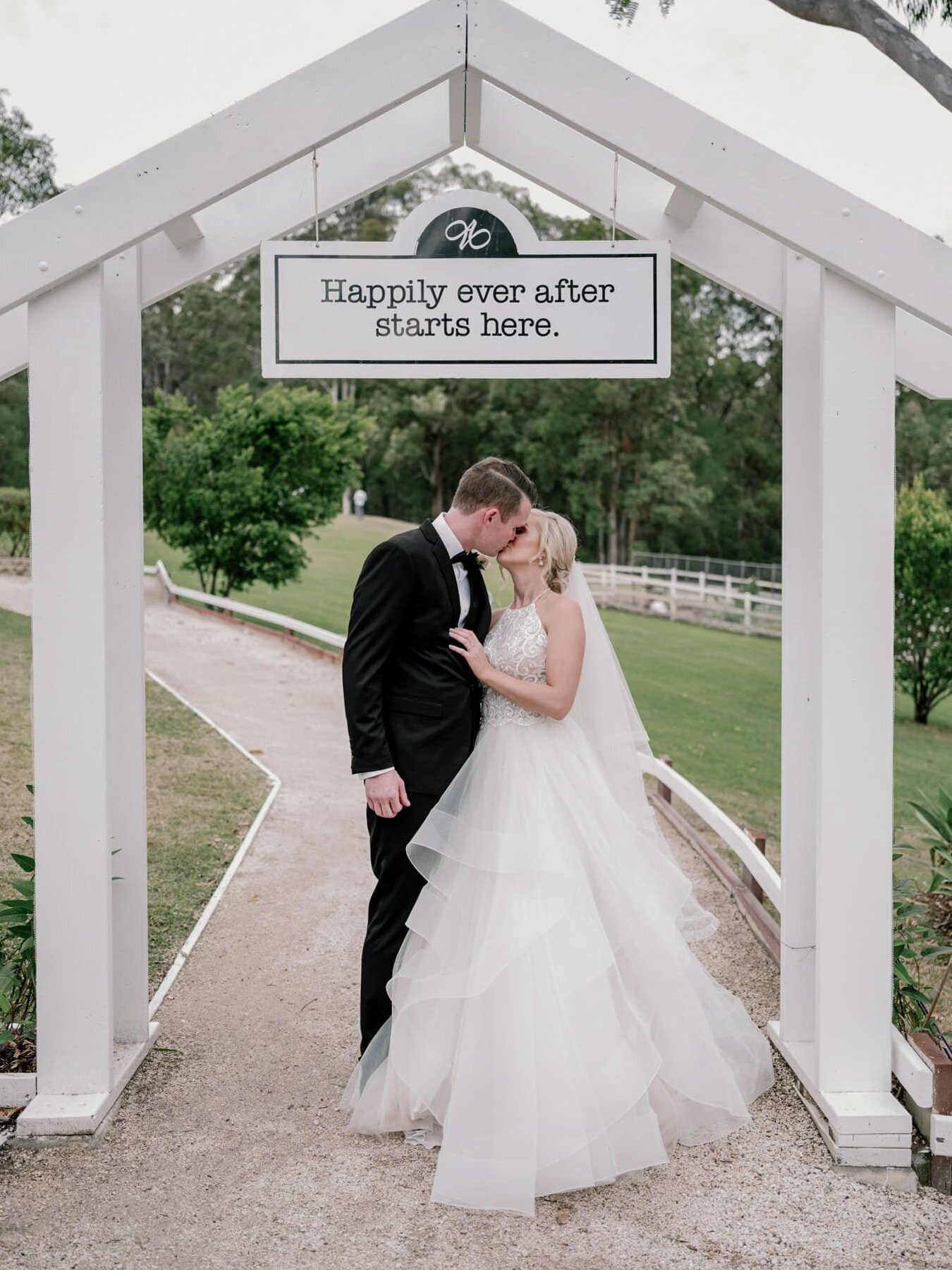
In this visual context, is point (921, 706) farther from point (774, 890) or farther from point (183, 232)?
point (183, 232)

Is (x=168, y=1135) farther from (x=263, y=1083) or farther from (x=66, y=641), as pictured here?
(x=66, y=641)

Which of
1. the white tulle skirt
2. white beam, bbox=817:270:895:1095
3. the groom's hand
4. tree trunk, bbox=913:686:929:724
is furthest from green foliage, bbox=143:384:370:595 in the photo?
white beam, bbox=817:270:895:1095

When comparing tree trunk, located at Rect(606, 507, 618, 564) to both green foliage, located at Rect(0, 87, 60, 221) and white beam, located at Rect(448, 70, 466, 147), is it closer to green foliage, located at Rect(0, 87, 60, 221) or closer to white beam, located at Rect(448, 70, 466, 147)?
green foliage, located at Rect(0, 87, 60, 221)

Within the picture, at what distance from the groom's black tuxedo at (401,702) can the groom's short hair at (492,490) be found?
0.55ft

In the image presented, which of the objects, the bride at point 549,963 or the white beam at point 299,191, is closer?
the bride at point 549,963

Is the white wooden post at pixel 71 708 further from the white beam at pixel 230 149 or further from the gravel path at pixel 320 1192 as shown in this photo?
the gravel path at pixel 320 1192

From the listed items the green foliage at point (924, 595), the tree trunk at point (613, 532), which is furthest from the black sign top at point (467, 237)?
the tree trunk at point (613, 532)

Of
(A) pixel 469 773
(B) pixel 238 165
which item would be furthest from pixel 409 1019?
(B) pixel 238 165

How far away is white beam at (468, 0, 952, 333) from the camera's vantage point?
369 centimetres

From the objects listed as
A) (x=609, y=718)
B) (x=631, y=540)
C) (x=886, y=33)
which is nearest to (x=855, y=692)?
(x=609, y=718)

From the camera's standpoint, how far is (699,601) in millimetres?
30172

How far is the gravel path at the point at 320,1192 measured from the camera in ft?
10.8

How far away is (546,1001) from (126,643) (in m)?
1.99

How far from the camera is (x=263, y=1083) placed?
4441mm
